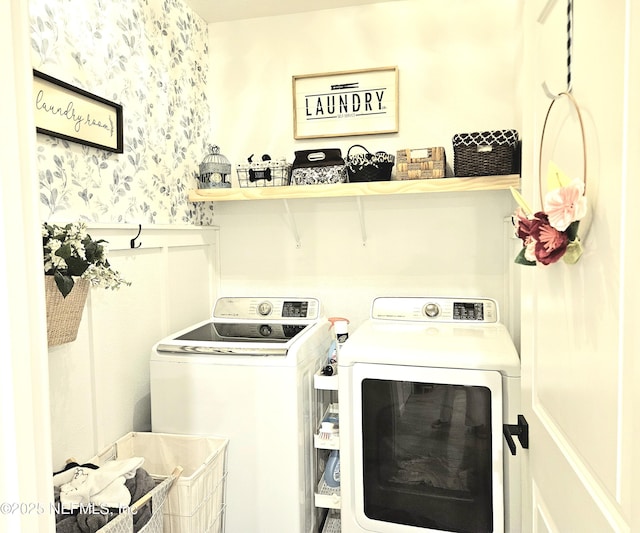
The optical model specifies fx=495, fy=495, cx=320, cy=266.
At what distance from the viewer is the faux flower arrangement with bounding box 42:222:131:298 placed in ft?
3.99

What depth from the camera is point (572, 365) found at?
853 mm

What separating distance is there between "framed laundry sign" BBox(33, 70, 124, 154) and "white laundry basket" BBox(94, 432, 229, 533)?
108 cm

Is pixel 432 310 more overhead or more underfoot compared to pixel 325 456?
more overhead

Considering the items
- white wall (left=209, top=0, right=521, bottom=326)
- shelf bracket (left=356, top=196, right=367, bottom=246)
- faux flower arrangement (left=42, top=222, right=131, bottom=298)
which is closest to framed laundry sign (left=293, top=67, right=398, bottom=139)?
white wall (left=209, top=0, right=521, bottom=326)

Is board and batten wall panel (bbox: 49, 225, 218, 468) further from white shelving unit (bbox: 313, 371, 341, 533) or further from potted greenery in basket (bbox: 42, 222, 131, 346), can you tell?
white shelving unit (bbox: 313, 371, 341, 533)

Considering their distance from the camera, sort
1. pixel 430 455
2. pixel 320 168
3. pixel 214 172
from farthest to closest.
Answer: pixel 214 172, pixel 320 168, pixel 430 455

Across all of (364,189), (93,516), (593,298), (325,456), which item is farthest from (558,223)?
(325,456)

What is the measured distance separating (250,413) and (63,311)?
0.78m

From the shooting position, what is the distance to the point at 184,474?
6.00 feet

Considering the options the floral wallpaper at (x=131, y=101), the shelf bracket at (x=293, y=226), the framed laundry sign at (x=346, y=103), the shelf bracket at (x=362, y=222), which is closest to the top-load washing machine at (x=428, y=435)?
the shelf bracket at (x=362, y=222)

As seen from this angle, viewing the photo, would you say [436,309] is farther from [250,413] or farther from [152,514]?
[152,514]

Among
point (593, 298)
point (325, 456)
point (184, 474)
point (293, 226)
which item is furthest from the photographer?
point (293, 226)

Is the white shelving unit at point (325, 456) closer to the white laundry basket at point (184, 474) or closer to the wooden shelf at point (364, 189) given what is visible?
the white laundry basket at point (184, 474)

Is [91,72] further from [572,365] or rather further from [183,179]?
[572,365]
